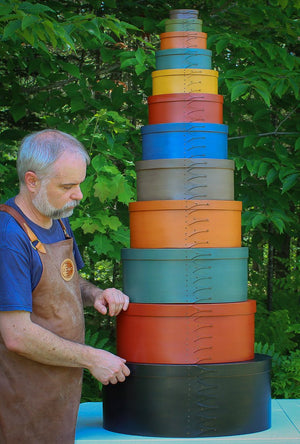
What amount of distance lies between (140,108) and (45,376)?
3240mm

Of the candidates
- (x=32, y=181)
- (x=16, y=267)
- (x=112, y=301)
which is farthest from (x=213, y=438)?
(x=32, y=181)

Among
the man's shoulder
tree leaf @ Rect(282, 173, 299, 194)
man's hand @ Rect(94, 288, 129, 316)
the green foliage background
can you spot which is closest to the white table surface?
man's hand @ Rect(94, 288, 129, 316)

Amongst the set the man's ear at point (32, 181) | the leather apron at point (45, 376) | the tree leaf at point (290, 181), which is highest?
the tree leaf at point (290, 181)

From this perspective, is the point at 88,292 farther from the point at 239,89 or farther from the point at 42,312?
the point at 239,89

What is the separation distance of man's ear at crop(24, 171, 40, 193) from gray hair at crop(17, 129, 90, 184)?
16 mm

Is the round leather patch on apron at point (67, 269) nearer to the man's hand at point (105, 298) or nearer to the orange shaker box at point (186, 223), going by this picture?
the man's hand at point (105, 298)

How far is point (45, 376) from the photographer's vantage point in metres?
3.05

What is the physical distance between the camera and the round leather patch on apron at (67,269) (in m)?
3.10

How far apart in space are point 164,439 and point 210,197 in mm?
1081

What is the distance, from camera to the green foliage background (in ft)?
15.8

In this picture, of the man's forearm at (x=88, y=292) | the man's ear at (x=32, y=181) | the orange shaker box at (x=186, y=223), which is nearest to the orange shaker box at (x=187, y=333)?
the man's forearm at (x=88, y=292)

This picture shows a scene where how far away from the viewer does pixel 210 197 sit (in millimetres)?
3475

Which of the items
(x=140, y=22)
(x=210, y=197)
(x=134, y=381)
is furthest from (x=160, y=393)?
(x=140, y=22)

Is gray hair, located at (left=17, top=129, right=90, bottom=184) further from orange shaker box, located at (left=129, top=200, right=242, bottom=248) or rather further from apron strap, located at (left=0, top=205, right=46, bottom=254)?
orange shaker box, located at (left=129, top=200, right=242, bottom=248)
